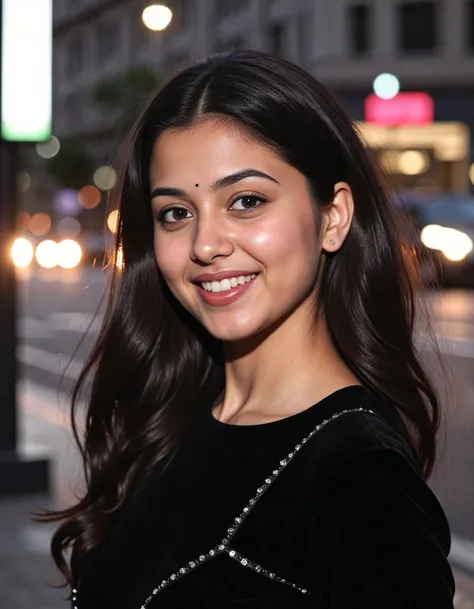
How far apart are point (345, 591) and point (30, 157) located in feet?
288

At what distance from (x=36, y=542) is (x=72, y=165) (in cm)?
6864

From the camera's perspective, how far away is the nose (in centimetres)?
211

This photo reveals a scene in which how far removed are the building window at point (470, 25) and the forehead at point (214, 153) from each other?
4516 cm

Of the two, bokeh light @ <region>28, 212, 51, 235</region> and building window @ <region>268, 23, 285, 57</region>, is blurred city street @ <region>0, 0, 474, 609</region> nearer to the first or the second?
building window @ <region>268, 23, 285, 57</region>

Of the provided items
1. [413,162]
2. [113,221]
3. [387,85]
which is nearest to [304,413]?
[113,221]

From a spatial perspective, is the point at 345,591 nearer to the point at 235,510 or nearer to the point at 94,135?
the point at 235,510

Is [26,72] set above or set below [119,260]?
above

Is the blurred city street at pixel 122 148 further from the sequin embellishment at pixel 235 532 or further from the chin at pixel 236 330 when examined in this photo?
the sequin embellishment at pixel 235 532

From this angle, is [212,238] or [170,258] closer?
[212,238]

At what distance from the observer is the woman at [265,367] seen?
1786 mm

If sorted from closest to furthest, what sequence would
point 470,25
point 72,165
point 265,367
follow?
point 265,367
point 470,25
point 72,165

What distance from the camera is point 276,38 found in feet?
165

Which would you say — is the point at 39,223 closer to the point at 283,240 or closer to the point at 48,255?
the point at 48,255

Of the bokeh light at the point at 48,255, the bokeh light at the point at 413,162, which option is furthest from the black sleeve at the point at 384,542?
the bokeh light at the point at 413,162
